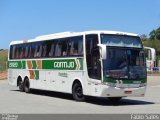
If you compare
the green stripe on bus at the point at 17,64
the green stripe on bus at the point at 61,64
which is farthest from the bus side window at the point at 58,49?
the green stripe on bus at the point at 17,64

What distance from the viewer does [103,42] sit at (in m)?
19.1

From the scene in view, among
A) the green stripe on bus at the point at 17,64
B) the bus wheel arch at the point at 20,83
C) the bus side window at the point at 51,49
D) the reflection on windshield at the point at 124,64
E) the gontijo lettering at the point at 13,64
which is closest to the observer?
the reflection on windshield at the point at 124,64

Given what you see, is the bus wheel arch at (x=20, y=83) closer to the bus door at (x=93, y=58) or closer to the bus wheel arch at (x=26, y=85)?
the bus wheel arch at (x=26, y=85)

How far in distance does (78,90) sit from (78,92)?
90 mm

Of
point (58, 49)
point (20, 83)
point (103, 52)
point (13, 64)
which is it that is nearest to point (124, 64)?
point (103, 52)

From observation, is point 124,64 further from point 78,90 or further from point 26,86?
point 26,86

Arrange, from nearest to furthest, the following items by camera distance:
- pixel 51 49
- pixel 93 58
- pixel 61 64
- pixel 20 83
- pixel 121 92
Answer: pixel 121 92
pixel 93 58
pixel 61 64
pixel 51 49
pixel 20 83

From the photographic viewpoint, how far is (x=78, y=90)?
68.6 ft

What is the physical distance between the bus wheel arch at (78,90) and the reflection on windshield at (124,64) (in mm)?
2351

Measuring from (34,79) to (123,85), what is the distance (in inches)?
321

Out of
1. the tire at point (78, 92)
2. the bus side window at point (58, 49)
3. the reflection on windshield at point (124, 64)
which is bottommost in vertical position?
the tire at point (78, 92)

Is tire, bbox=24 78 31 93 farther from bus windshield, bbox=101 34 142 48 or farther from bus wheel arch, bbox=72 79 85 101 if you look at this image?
bus windshield, bbox=101 34 142 48

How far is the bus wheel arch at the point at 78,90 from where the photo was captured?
67.8 feet

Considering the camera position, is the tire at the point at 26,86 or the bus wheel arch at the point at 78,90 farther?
the tire at the point at 26,86
